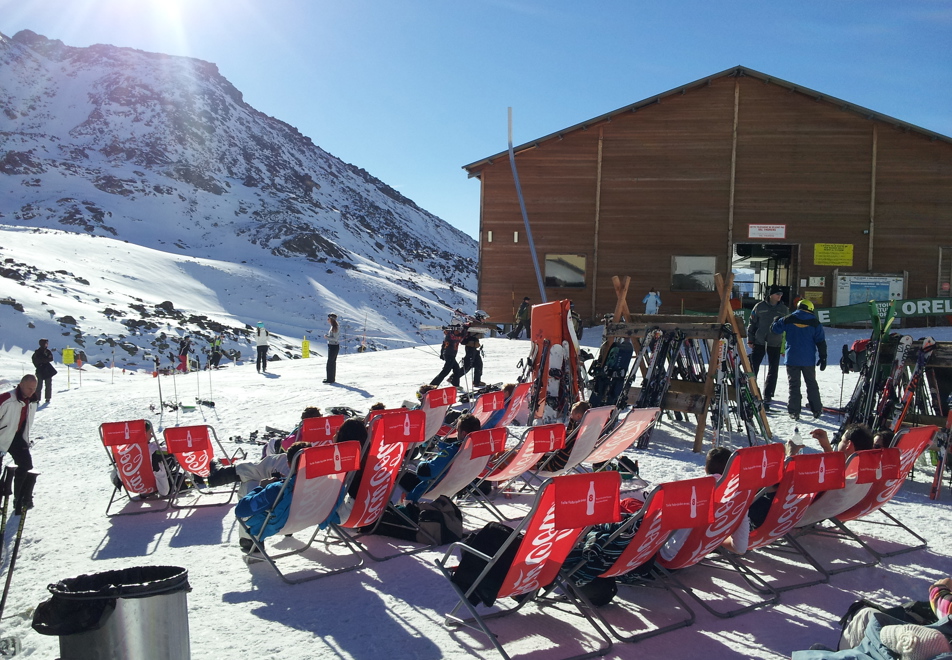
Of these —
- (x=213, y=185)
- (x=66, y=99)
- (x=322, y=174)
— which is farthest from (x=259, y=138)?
(x=213, y=185)

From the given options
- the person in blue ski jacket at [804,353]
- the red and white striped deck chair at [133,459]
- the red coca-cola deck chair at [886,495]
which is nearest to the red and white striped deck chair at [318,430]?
the red and white striped deck chair at [133,459]

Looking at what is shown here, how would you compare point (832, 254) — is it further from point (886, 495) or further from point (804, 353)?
point (886, 495)

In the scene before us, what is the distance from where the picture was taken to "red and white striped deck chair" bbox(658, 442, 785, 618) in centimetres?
431

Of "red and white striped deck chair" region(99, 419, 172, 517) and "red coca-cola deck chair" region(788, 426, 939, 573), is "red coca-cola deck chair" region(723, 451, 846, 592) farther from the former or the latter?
"red and white striped deck chair" region(99, 419, 172, 517)

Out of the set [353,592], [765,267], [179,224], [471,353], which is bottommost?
[353,592]

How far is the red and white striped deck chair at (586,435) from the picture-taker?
6.68 meters

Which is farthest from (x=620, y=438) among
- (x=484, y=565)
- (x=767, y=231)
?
(x=767, y=231)

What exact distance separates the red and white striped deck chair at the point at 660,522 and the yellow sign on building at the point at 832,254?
21.3 metres

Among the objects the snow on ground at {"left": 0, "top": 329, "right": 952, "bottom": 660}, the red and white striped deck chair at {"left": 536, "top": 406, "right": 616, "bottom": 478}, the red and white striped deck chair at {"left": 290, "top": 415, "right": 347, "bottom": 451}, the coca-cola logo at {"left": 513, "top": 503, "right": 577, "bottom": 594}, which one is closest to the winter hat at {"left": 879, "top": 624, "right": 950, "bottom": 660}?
the snow on ground at {"left": 0, "top": 329, "right": 952, "bottom": 660}

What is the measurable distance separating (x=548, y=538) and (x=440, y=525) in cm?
198

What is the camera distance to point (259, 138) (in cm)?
14725

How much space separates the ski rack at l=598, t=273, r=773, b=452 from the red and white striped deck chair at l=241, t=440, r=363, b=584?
467cm

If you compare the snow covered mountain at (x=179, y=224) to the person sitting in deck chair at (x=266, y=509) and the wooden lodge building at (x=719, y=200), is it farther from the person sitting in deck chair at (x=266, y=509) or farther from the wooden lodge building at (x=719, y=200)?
the person sitting in deck chair at (x=266, y=509)

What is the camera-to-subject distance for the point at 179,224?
79438 mm
